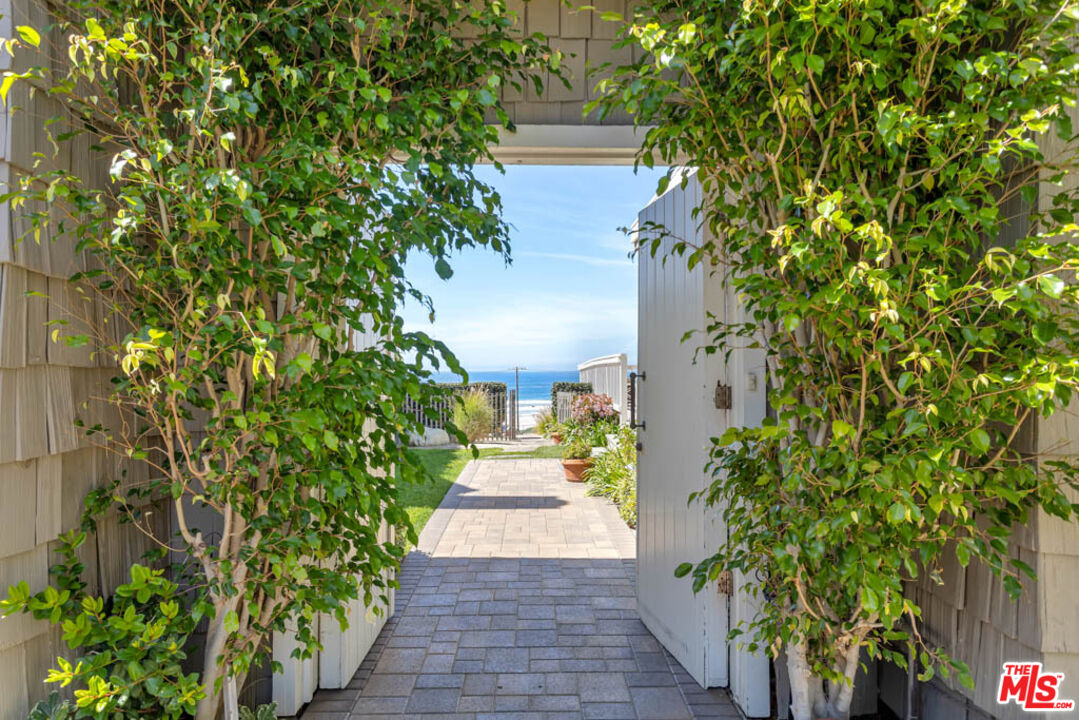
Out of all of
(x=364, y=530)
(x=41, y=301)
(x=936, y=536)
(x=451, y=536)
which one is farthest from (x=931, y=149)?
(x=451, y=536)

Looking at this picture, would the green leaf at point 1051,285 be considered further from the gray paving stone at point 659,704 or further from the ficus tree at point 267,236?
the gray paving stone at point 659,704

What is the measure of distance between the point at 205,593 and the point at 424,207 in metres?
1.25

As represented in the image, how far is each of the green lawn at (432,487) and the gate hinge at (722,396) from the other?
2059 mm

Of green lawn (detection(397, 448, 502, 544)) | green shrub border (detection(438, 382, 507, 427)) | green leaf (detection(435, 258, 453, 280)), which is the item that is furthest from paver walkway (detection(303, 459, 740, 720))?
green shrub border (detection(438, 382, 507, 427))

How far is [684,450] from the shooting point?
105 inches

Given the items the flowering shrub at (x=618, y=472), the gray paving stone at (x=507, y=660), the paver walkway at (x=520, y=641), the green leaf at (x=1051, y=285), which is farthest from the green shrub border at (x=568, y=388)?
the green leaf at (x=1051, y=285)

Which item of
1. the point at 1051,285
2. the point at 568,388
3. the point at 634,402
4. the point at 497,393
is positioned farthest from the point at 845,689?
the point at 497,393

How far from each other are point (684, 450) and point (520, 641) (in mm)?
1252

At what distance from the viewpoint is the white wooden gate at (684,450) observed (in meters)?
2.38

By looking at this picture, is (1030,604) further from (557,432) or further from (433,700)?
(557,432)

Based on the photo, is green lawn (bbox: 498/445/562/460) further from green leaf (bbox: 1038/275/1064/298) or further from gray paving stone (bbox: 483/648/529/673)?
green leaf (bbox: 1038/275/1064/298)

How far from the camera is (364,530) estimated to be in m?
1.79

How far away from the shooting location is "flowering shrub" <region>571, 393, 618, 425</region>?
7.36 metres

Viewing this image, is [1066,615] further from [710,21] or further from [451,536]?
[451,536]
